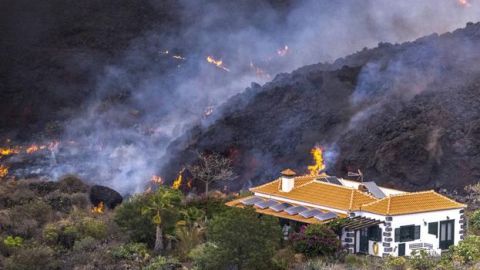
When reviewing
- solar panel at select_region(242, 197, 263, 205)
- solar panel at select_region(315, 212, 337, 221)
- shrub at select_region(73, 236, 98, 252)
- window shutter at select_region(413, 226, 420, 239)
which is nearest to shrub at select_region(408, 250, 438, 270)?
window shutter at select_region(413, 226, 420, 239)

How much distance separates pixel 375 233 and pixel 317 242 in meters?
4.00

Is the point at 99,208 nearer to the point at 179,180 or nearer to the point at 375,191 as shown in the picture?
the point at 179,180

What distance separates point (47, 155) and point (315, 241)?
6145 cm

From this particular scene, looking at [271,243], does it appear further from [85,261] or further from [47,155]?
[47,155]

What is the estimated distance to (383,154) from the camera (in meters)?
68.9

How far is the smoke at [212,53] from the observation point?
105062 millimetres

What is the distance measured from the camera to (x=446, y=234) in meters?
45.8

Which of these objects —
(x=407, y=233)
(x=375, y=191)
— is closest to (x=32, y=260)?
(x=407, y=233)

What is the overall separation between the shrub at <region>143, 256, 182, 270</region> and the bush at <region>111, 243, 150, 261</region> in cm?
99

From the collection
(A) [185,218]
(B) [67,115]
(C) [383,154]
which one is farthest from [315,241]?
(B) [67,115]

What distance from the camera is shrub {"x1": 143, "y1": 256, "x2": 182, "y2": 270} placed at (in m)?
41.1

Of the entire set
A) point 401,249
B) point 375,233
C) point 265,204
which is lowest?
point 401,249

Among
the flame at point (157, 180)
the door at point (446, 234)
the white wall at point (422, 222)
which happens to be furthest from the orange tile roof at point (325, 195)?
the flame at point (157, 180)

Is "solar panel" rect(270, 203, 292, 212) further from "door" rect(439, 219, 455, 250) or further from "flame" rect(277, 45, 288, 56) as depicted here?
"flame" rect(277, 45, 288, 56)
